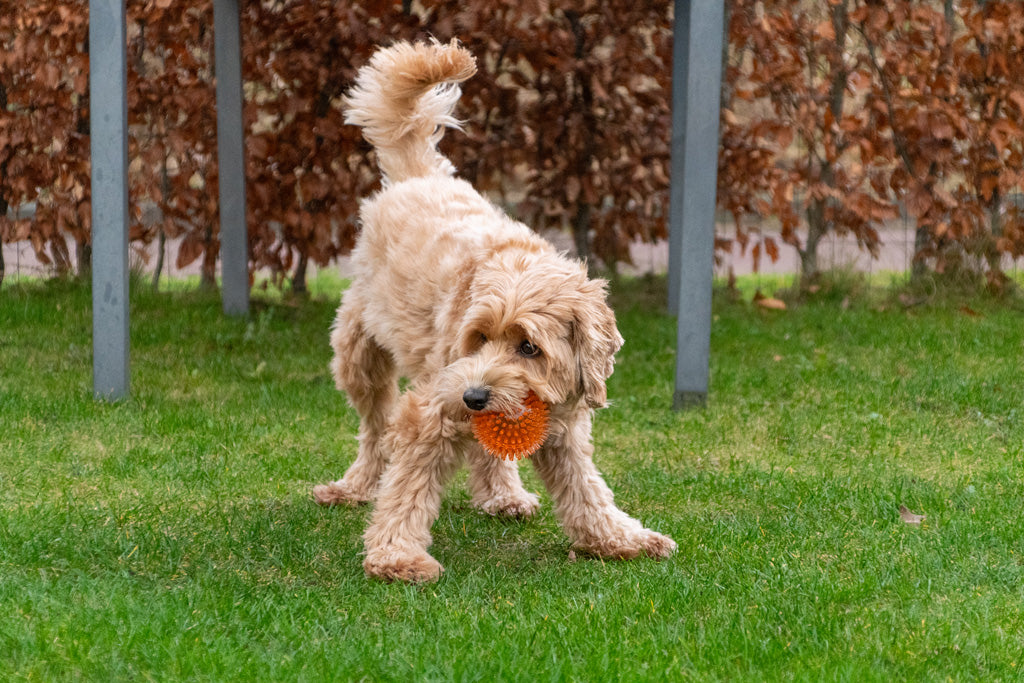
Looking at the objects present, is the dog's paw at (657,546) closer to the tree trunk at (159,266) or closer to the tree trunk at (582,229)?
the tree trunk at (582,229)

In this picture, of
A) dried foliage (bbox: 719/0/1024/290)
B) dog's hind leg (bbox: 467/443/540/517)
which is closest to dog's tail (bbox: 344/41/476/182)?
dog's hind leg (bbox: 467/443/540/517)

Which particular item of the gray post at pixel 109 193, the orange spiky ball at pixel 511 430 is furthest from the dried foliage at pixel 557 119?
the orange spiky ball at pixel 511 430

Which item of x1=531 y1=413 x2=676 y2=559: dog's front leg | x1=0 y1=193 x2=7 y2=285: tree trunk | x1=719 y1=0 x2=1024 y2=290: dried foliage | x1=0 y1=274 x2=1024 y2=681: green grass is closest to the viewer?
x1=0 y1=274 x2=1024 y2=681: green grass

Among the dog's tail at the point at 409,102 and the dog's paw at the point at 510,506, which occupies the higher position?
the dog's tail at the point at 409,102

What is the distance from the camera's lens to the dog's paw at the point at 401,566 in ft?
11.7

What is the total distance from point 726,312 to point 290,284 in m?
3.09

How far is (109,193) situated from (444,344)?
2.64 meters

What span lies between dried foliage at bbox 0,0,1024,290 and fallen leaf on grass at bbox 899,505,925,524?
398cm

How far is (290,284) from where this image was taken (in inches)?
338

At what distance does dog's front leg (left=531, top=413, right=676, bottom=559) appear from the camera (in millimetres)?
3832

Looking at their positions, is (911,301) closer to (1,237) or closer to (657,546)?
(657,546)

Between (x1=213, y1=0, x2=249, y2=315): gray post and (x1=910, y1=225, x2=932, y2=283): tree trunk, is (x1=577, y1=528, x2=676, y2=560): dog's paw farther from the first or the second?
(x1=910, y1=225, x2=932, y2=283): tree trunk

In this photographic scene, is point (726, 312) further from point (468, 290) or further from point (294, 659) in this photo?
point (294, 659)

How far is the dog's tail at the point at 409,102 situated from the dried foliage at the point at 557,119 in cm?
267
